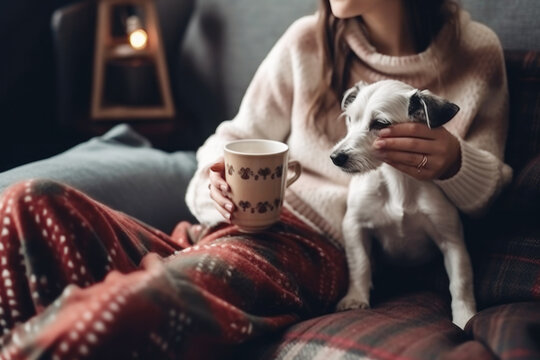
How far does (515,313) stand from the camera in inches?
39.6

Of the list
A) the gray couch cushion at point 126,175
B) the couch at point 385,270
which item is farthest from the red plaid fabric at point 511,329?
the gray couch cushion at point 126,175

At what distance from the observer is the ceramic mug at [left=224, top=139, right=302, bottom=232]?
104 centimetres

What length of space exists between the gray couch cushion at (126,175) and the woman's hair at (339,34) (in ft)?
1.47

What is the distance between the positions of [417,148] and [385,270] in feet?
1.24

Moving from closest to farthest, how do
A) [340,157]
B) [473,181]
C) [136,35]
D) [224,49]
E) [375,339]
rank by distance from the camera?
[375,339] < [340,157] < [473,181] < [224,49] < [136,35]

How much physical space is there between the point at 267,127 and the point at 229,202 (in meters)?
0.35

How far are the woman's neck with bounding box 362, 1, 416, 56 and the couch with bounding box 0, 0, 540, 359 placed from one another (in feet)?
0.67

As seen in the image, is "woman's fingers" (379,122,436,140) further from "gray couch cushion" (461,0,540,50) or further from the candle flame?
the candle flame

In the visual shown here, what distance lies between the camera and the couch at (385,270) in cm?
96

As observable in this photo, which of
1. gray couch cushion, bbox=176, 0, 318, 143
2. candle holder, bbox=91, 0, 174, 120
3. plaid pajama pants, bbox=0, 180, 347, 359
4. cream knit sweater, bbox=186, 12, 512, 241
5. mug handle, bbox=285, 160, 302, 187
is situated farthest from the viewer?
candle holder, bbox=91, 0, 174, 120

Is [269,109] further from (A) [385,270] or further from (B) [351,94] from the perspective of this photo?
(A) [385,270]

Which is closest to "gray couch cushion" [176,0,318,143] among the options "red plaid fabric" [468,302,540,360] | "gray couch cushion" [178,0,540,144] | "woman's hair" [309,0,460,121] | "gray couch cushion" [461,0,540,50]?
"gray couch cushion" [178,0,540,144]

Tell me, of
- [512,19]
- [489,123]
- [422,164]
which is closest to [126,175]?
[422,164]

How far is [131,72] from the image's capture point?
2115 mm
